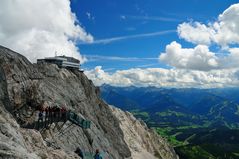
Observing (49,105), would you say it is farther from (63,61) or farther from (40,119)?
(63,61)

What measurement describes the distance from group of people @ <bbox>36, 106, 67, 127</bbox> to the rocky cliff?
90cm

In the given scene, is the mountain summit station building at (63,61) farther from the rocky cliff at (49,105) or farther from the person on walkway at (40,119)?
the person on walkway at (40,119)

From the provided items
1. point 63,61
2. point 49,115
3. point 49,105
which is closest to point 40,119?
point 49,115

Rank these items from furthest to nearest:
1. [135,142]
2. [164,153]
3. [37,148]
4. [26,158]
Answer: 1. [164,153]
2. [135,142]
3. [37,148]
4. [26,158]

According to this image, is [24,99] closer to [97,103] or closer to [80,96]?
[80,96]

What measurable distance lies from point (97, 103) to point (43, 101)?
39.3 m

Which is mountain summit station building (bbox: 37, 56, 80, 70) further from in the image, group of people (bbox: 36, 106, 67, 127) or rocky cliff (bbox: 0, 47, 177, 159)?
group of people (bbox: 36, 106, 67, 127)

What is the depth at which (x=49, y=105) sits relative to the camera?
6544 cm

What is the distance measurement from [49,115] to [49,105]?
25.8 ft

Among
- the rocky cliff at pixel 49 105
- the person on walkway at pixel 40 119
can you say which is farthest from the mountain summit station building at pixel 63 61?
the person on walkway at pixel 40 119

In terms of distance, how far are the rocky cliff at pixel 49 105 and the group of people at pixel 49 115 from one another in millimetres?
904

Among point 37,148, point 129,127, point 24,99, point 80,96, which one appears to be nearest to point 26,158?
point 37,148

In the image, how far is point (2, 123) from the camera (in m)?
28.6

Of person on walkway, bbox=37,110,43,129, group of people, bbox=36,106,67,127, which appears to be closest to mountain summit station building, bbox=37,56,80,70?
group of people, bbox=36,106,67,127
